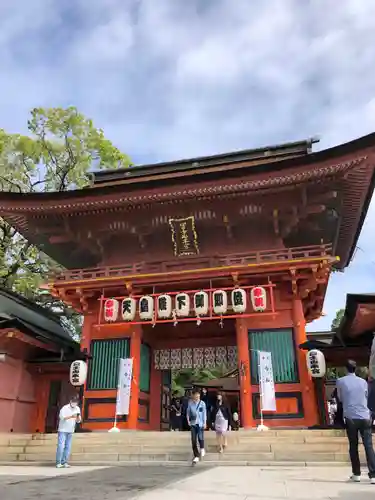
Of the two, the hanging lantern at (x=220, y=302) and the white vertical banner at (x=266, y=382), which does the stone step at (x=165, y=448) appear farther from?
the hanging lantern at (x=220, y=302)

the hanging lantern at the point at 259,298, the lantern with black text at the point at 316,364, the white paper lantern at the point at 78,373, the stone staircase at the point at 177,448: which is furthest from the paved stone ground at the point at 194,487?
the white paper lantern at the point at 78,373

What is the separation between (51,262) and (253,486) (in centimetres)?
2033

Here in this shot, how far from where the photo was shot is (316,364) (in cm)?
1237

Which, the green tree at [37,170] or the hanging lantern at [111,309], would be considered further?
the green tree at [37,170]

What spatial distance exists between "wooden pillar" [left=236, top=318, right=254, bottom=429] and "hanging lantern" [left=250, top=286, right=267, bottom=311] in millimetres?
792

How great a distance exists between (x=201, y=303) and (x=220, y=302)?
25.2 inches

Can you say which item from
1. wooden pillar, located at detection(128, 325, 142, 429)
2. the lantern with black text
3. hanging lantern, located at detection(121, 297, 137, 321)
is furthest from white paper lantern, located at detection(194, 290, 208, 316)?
the lantern with black text

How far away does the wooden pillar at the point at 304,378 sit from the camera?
40.1 ft

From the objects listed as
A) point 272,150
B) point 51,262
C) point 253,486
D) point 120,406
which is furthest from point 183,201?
point 51,262

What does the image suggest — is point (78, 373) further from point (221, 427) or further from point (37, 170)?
point (37, 170)

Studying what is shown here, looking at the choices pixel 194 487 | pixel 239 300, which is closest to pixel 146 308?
pixel 239 300

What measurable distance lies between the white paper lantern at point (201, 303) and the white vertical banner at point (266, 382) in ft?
7.22

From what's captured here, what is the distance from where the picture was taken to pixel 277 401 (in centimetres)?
1256

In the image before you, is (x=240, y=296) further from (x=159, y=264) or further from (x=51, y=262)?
(x=51, y=262)
